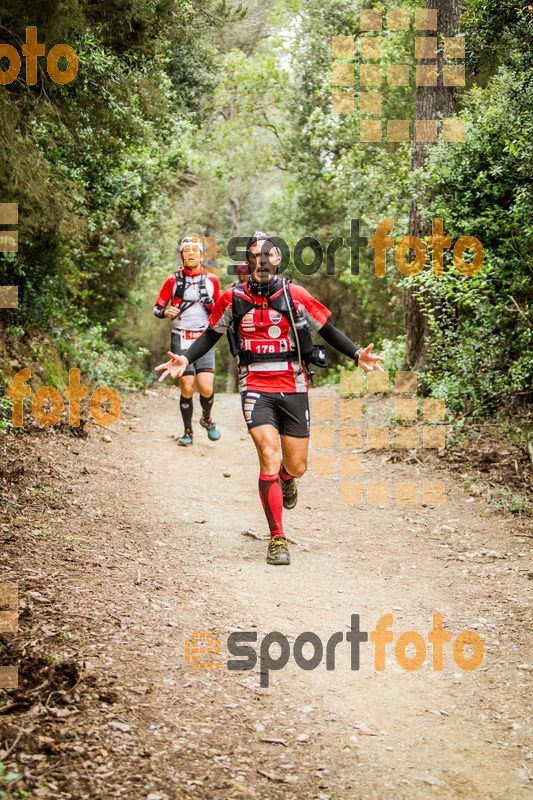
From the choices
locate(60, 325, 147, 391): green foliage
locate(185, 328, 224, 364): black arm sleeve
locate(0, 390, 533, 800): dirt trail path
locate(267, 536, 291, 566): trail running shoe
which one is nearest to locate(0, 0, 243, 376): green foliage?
locate(60, 325, 147, 391): green foliage

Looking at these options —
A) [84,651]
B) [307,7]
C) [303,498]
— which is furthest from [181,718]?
[307,7]

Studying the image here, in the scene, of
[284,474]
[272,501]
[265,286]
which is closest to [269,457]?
[272,501]

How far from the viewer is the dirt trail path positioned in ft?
11.4

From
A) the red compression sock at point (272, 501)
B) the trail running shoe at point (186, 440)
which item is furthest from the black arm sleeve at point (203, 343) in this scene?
the trail running shoe at point (186, 440)

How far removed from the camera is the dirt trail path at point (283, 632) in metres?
3.47

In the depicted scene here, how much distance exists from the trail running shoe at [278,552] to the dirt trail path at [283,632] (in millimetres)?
110

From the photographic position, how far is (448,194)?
11047mm

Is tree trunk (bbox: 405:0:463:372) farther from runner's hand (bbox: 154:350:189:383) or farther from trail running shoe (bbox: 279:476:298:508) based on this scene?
runner's hand (bbox: 154:350:189:383)

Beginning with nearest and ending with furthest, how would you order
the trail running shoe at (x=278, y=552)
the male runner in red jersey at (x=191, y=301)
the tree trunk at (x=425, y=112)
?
the trail running shoe at (x=278, y=552), the male runner in red jersey at (x=191, y=301), the tree trunk at (x=425, y=112)

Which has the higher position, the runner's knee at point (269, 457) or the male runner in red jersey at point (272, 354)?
the male runner in red jersey at point (272, 354)

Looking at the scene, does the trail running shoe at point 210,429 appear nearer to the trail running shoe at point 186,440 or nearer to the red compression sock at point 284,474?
the trail running shoe at point 186,440

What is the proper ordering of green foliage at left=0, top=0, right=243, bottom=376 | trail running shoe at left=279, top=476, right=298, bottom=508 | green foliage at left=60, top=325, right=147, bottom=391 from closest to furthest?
trail running shoe at left=279, top=476, right=298, bottom=508
green foliage at left=0, top=0, right=243, bottom=376
green foliage at left=60, top=325, right=147, bottom=391

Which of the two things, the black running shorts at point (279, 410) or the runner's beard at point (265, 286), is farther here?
the black running shorts at point (279, 410)

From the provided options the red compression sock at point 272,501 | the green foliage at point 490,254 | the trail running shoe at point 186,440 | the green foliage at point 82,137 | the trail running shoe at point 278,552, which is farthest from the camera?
the trail running shoe at point 186,440
